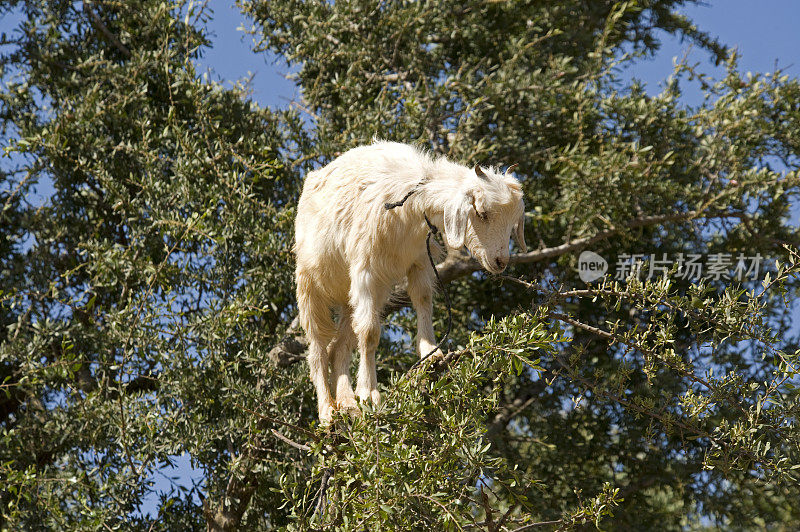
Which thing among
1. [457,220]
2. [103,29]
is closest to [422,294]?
[457,220]

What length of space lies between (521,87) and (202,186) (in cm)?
288

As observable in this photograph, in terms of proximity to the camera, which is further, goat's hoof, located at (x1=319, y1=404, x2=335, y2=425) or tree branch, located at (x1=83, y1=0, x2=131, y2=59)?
tree branch, located at (x1=83, y1=0, x2=131, y2=59)

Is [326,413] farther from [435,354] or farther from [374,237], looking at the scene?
[374,237]

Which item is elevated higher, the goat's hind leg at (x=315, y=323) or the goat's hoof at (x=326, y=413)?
the goat's hind leg at (x=315, y=323)

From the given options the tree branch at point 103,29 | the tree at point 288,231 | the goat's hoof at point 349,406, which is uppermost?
the tree branch at point 103,29

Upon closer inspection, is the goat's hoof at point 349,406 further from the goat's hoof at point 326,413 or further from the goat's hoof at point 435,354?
the goat's hoof at point 435,354

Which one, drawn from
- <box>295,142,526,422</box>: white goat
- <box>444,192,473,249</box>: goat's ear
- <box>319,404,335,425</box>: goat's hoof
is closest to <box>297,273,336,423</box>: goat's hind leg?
<box>295,142,526,422</box>: white goat

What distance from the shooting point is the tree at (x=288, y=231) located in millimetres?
6320

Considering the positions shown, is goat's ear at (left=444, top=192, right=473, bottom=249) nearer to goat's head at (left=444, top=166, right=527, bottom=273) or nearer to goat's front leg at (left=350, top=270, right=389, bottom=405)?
goat's head at (left=444, top=166, right=527, bottom=273)

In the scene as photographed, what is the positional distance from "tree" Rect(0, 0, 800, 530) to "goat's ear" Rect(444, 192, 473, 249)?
82.7 inches

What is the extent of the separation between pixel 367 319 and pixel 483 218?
816 mm

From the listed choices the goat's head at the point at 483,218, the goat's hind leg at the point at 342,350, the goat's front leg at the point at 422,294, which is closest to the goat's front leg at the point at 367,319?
the goat's front leg at the point at 422,294

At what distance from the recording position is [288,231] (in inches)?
261

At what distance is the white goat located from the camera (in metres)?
3.95
